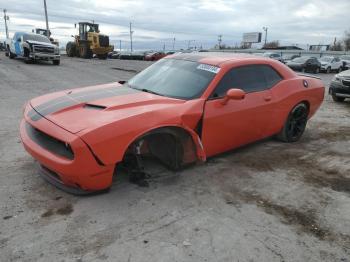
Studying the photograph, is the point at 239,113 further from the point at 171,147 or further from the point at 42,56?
the point at 42,56

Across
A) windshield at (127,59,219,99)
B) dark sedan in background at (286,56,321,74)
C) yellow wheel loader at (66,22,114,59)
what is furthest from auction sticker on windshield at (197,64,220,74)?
yellow wheel loader at (66,22,114,59)

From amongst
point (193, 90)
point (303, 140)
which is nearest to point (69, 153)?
point (193, 90)

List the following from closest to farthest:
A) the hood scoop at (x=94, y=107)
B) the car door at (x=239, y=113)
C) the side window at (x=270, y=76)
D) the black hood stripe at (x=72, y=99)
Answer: the hood scoop at (x=94, y=107) → the black hood stripe at (x=72, y=99) → the car door at (x=239, y=113) → the side window at (x=270, y=76)

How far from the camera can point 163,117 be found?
3.69 m

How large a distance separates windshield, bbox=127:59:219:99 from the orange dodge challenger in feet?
0.04

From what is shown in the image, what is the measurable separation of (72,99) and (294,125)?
3.77 meters

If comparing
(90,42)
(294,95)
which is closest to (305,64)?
(90,42)

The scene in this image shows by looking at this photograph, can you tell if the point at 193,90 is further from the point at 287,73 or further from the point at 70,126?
the point at 287,73

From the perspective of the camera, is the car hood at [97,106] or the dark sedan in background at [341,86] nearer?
the car hood at [97,106]

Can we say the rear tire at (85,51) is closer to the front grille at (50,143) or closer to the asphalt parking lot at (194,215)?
the asphalt parking lot at (194,215)

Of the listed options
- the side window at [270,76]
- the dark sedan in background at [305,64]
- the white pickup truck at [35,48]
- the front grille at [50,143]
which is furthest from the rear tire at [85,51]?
the front grille at [50,143]

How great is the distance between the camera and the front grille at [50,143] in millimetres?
3335

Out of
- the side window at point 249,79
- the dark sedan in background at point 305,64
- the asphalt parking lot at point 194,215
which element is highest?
the side window at point 249,79

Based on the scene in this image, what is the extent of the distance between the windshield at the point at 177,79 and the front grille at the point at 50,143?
1430 mm
